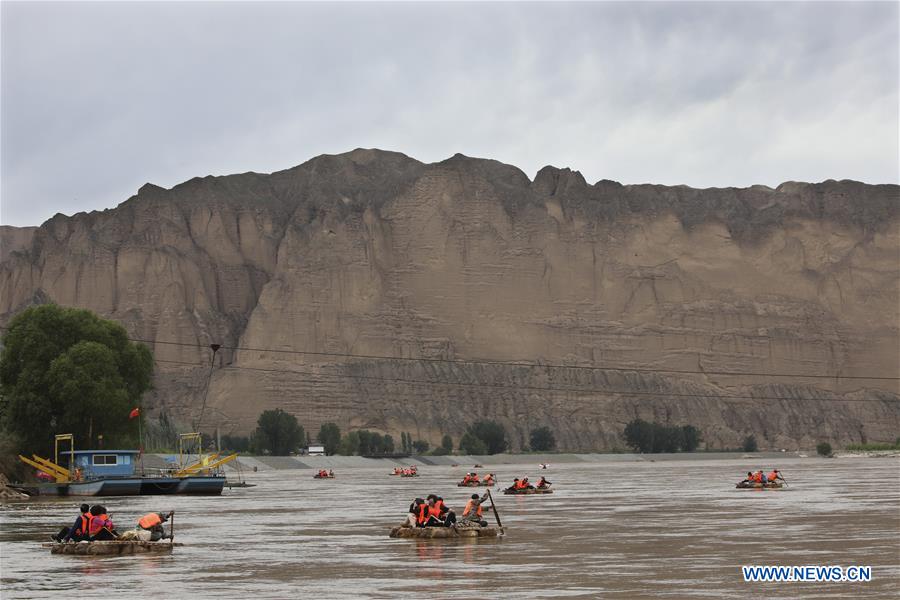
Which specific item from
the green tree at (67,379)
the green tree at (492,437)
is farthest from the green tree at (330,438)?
the green tree at (67,379)

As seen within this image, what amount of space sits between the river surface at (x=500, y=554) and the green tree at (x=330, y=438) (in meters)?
130

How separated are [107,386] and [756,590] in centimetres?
5937

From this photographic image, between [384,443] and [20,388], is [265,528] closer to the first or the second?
[20,388]

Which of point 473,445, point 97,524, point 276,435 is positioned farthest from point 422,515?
point 473,445

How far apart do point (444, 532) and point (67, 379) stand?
4672 cm

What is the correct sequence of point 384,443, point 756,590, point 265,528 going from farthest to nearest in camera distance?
1. point 384,443
2. point 265,528
3. point 756,590

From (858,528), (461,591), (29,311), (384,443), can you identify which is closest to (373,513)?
(858,528)

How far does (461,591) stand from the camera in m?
24.9

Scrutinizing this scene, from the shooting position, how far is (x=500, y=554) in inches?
1250

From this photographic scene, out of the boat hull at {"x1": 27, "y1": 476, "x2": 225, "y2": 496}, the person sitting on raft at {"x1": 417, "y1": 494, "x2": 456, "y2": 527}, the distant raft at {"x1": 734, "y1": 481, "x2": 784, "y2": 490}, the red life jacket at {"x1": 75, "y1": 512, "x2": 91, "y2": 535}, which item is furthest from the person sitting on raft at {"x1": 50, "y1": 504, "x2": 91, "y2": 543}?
the distant raft at {"x1": 734, "y1": 481, "x2": 784, "y2": 490}

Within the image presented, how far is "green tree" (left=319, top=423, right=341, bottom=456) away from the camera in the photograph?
607 feet

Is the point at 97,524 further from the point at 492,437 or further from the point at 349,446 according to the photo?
the point at 492,437

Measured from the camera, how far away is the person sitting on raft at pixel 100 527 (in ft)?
109

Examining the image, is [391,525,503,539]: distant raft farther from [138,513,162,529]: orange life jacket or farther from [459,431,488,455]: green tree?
[459,431,488,455]: green tree
